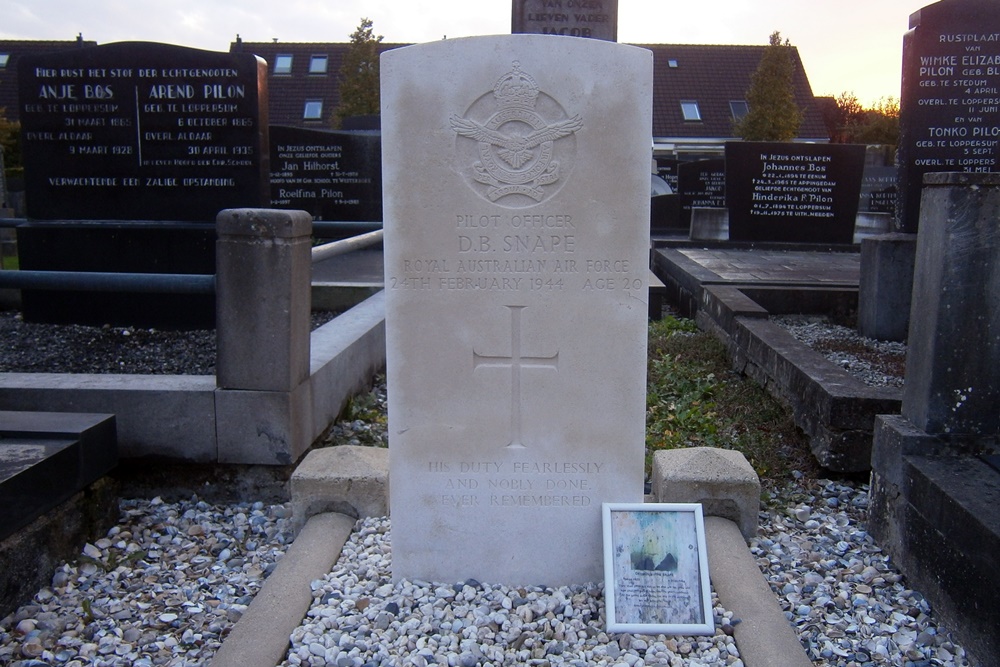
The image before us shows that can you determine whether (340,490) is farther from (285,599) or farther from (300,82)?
(300,82)

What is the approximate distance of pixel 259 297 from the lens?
12.1 feet

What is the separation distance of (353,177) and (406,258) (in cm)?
836

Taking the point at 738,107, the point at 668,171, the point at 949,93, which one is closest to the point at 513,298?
the point at 949,93

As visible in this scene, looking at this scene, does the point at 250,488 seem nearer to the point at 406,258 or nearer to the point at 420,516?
the point at 420,516

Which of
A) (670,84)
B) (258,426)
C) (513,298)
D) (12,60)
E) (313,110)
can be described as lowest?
(258,426)

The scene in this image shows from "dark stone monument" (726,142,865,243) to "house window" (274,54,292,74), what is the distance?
2353cm

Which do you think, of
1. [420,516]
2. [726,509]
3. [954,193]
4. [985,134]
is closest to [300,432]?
[420,516]

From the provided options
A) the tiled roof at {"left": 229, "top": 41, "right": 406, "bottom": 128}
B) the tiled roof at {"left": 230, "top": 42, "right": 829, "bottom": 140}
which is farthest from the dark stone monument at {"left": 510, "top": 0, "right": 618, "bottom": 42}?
the tiled roof at {"left": 230, "top": 42, "right": 829, "bottom": 140}

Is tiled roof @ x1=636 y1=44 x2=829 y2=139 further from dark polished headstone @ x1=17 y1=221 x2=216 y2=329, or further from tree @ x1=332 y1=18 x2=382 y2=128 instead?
dark polished headstone @ x1=17 y1=221 x2=216 y2=329

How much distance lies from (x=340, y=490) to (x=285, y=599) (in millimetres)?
706

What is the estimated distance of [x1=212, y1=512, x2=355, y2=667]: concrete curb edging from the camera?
2434 millimetres

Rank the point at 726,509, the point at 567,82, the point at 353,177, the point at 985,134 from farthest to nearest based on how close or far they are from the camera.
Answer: the point at 353,177, the point at 985,134, the point at 726,509, the point at 567,82

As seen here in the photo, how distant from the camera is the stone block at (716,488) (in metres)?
3.30

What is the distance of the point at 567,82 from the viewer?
2.68 meters
